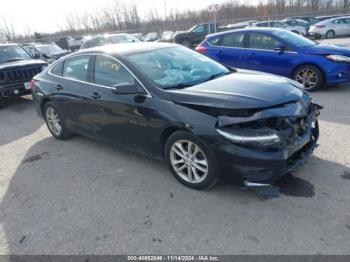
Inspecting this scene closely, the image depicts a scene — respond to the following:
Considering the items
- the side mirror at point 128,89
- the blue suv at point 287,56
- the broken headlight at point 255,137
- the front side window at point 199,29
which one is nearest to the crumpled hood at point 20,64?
the blue suv at point 287,56

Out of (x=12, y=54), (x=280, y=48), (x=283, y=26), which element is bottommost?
(x=280, y=48)

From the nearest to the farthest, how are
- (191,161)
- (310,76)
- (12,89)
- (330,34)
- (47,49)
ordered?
(191,161) → (310,76) → (12,89) → (47,49) → (330,34)

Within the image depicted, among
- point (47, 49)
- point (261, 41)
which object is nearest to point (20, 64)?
point (261, 41)

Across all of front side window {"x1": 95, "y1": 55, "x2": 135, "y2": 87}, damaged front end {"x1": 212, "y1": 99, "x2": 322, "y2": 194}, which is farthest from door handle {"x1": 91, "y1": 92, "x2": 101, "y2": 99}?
damaged front end {"x1": 212, "y1": 99, "x2": 322, "y2": 194}

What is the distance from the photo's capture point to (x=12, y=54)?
952 cm

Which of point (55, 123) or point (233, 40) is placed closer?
point (55, 123)

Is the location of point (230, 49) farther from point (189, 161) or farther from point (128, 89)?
point (189, 161)

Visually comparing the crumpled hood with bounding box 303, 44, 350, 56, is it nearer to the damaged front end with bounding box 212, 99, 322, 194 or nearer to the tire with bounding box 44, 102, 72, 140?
the damaged front end with bounding box 212, 99, 322, 194

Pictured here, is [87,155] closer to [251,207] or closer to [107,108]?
[107,108]

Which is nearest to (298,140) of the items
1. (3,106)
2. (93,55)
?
(93,55)

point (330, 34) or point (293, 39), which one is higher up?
point (293, 39)

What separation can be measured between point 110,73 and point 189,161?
170cm

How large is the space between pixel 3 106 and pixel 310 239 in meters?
9.19

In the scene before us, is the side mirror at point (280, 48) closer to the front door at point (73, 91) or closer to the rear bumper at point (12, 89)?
the front door at point (73, 91)
